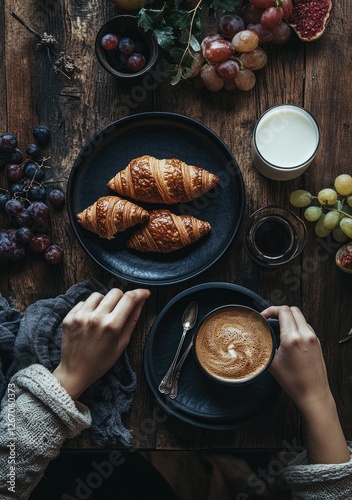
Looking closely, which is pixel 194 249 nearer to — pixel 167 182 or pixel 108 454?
pixel 167 182

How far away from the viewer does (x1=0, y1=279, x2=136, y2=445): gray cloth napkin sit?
1617mm

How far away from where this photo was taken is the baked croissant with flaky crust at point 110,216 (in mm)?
1620

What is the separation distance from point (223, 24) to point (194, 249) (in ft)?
2.01

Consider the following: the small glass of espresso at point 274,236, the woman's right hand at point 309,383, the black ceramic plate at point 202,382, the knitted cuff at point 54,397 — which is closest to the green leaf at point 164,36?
the small glass of espresso at point 274,236

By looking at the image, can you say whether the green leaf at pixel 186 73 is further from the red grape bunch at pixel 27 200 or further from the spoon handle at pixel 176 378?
the spoon handle at pixel 176 378

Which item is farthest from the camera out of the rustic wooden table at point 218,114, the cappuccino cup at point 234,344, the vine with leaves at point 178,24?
the rustic wooden table at point 218,114

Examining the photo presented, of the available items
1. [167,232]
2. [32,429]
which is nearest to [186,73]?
[167,232]

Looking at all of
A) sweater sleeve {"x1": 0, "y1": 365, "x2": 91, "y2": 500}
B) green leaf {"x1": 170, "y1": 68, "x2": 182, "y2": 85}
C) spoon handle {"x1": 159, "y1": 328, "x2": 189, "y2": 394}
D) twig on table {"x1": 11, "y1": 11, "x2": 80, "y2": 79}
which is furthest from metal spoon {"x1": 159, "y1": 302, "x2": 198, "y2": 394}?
twig on table {"x1": 11, "y1": 11, "x2": 80, "y2": 79}

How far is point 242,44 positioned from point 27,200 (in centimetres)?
72

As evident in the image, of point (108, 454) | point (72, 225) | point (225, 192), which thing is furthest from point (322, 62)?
point (108, 454)

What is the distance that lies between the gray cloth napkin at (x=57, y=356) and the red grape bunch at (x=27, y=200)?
129 millimetres

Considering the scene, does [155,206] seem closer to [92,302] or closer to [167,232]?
[167,232]

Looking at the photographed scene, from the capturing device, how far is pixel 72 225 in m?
1.64

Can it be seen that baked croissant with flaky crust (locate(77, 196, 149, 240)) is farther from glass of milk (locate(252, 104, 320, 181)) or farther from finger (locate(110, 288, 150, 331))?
glass of milk (locate(252, 104, 320, 181))
